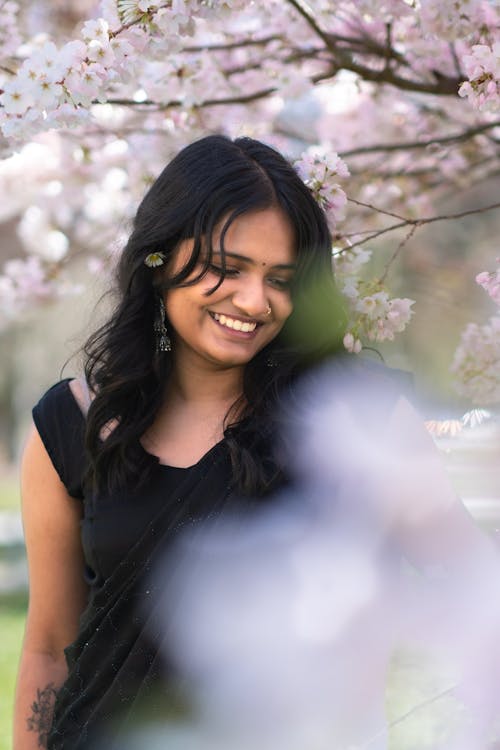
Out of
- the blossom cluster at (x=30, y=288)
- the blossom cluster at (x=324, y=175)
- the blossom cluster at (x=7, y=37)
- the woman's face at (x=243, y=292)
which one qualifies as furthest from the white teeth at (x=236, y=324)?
the blossom cluster at (x=30, y=288)

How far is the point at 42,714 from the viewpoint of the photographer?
1.74 m

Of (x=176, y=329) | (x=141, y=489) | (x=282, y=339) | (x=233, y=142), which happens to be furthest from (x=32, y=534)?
(x=233, y=142)

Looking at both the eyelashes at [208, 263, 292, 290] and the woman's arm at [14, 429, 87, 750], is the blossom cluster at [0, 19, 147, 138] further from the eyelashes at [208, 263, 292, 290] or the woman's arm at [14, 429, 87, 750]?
the woman's arm at [14, 429, 87, 750]

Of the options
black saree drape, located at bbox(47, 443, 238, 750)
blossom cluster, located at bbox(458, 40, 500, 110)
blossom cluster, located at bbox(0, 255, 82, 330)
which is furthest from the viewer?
blossom cluster, located at bbox(0, 255, 82, 330)

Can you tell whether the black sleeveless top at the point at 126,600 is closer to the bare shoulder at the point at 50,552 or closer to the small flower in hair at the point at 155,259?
the bare shoulder at the point at 50,552

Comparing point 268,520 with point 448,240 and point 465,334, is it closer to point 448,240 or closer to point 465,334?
point 465,334

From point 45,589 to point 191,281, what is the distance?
1.94ft

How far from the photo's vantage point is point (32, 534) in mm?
1791

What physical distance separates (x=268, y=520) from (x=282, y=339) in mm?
316

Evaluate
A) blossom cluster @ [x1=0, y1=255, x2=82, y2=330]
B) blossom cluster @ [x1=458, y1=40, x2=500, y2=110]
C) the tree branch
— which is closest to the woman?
blossom cluster @ [x1=458, y1=40, x2=500, y2=110]

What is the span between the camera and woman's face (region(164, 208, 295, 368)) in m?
1.59

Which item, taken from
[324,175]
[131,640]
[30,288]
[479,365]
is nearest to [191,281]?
[324,175]

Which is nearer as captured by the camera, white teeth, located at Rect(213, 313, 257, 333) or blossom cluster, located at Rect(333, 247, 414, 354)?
white teeth, located at Rect(213, 313, 257, 333)

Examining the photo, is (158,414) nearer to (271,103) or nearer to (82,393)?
(82,393)
